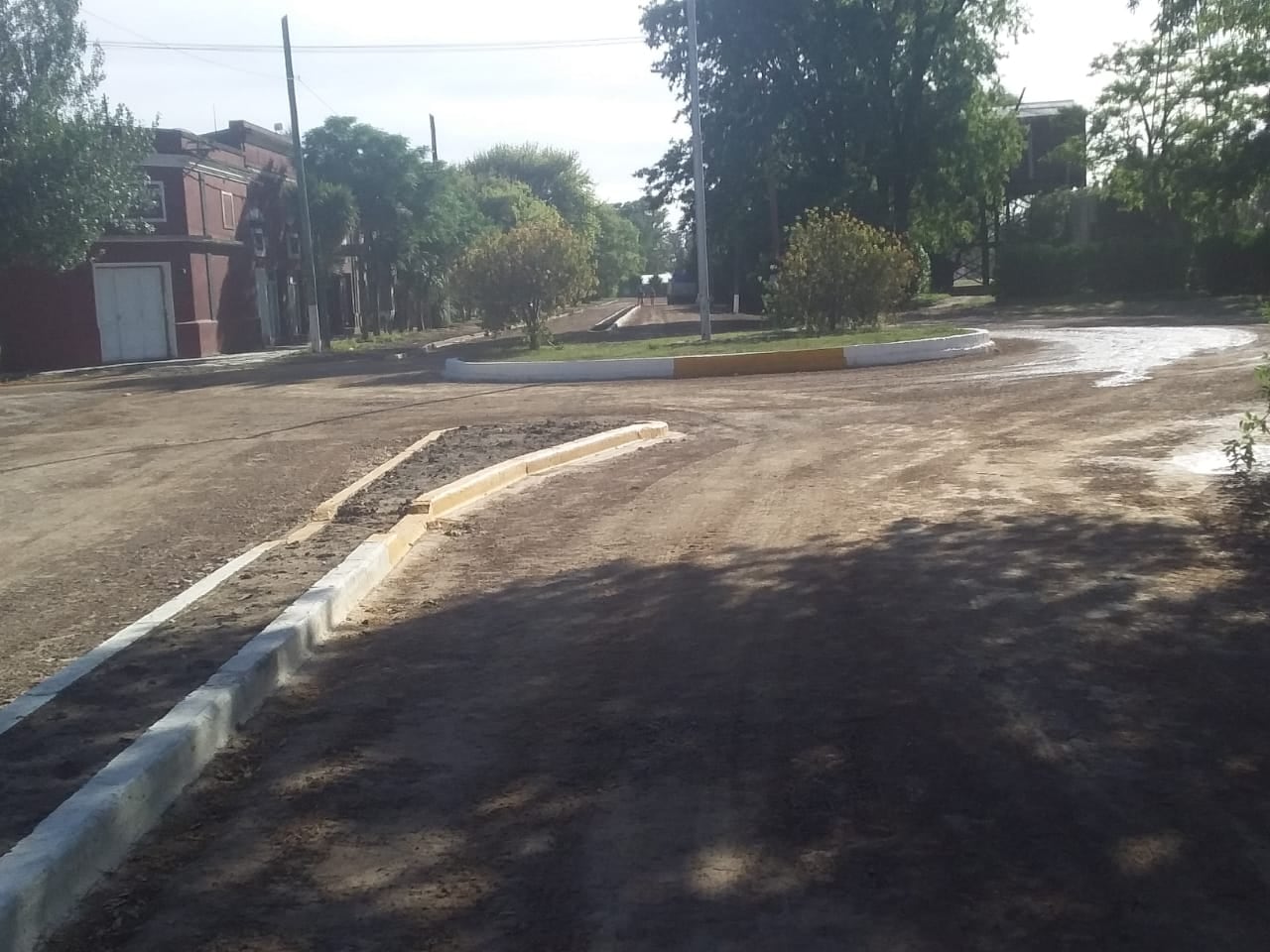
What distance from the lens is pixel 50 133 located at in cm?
3069

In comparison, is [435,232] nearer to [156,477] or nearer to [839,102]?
[839,102]

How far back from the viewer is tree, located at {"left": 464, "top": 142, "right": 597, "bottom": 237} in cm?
11081

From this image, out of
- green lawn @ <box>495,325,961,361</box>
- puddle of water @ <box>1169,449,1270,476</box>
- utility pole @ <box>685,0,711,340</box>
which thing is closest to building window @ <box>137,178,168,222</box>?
green lawn @ <box>495,325,961,361</box>

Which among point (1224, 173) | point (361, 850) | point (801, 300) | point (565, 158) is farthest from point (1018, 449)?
point (565, 158)

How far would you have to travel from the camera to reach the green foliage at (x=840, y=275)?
27141mm

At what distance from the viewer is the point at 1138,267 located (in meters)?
45.0

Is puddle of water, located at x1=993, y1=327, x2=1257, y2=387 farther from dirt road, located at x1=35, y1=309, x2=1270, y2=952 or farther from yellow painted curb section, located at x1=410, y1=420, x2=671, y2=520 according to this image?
dirt road, located at x1=35, y1=309, x2=1270, y2=952

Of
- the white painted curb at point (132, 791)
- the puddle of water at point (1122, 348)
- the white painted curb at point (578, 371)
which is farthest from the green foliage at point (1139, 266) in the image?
the white painted curb at point (132, 791)

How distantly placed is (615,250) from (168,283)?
8935cm

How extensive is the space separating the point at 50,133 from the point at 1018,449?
26.2 m

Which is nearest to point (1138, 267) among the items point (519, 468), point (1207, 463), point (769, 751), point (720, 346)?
point (720, 346)

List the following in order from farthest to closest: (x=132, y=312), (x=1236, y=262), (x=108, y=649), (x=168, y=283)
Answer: (x=1236, y=262) → (x=168, y=283) → (x=132, y=312) → (x=108, y=649)

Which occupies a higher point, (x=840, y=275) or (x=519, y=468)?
(x=840, y=275)

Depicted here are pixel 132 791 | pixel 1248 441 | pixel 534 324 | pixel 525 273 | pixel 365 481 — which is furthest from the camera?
pixel 534 324
